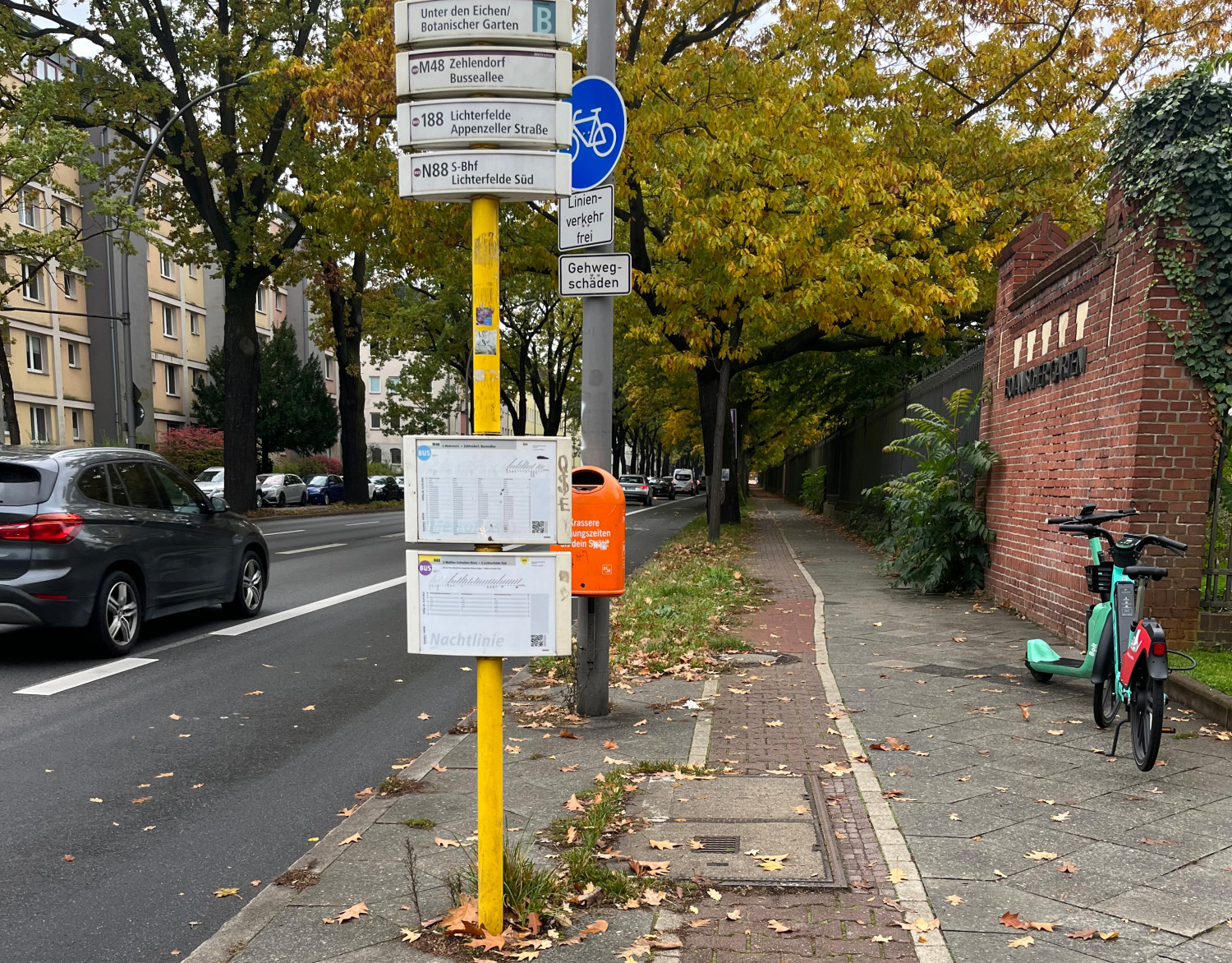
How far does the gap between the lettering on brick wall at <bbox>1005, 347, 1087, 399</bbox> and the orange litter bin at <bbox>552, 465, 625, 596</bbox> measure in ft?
14.9

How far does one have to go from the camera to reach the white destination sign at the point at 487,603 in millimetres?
3135

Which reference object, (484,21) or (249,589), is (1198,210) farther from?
(249,589)

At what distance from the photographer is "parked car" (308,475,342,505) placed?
42.6m

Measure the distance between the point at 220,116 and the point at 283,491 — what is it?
1932 cm

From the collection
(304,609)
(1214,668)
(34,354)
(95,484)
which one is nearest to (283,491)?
(34,354)

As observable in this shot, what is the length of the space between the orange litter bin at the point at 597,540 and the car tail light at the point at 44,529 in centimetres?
424

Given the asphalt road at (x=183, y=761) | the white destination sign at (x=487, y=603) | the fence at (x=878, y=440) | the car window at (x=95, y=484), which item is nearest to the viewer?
the white destination sign at (x=487, y=603)

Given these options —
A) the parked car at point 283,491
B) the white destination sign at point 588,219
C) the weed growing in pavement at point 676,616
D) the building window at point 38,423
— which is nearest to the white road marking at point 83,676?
the weed growing in pavement at point 676,616

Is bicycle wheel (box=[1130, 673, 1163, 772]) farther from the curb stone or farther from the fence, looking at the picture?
the fence

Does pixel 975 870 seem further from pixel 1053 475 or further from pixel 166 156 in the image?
pixel 166 156

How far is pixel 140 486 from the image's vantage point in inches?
329

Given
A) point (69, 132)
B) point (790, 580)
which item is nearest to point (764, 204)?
point (790, 580)

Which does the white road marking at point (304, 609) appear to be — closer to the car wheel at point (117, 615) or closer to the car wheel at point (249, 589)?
the car wheel at point (249, 589)

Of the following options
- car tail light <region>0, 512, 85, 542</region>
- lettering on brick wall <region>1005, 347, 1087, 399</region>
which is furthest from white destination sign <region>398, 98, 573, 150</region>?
lettering on brick wall <region>1005, 347, 1087, 399</region>
